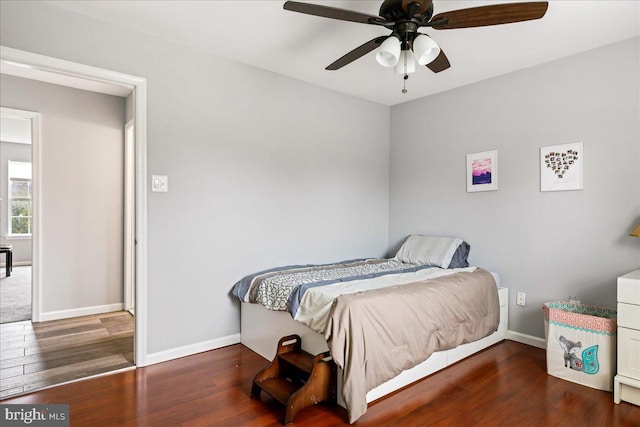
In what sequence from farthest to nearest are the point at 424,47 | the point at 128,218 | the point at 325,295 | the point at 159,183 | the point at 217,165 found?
the point at 128,218 < the point at 217,165 < the point at 159,183 < the point at 325,295 < the point at 424,47

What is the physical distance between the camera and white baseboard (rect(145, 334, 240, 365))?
8.79 feet

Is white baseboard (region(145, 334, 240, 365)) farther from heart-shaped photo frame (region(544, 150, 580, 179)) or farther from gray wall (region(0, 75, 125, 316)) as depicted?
heart-shaped photo frame (region(544, 150, 580, 179))

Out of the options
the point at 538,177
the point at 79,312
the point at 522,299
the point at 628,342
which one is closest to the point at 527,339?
the point at 522,299

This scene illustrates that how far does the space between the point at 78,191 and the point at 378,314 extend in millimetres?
3608

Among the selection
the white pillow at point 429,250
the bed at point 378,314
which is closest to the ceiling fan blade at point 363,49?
the bed at point 378,314

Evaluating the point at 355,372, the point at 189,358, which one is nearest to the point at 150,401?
the point at 189,358

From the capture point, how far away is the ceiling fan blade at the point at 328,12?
5.63 feet

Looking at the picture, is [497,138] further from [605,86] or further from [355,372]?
[355,372]

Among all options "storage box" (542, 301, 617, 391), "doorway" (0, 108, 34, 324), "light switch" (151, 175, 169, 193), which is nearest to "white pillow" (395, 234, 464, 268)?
"storage box" (542, 301, 617, 391)

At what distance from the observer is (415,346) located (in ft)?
7.50

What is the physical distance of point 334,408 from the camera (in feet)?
6.87

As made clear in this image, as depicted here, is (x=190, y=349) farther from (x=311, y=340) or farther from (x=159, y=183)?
(x=159, y=183)

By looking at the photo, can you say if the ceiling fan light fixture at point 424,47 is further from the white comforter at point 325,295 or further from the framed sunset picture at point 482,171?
the framed sunset picture at point 482,171

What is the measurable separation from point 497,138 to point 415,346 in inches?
86.0
